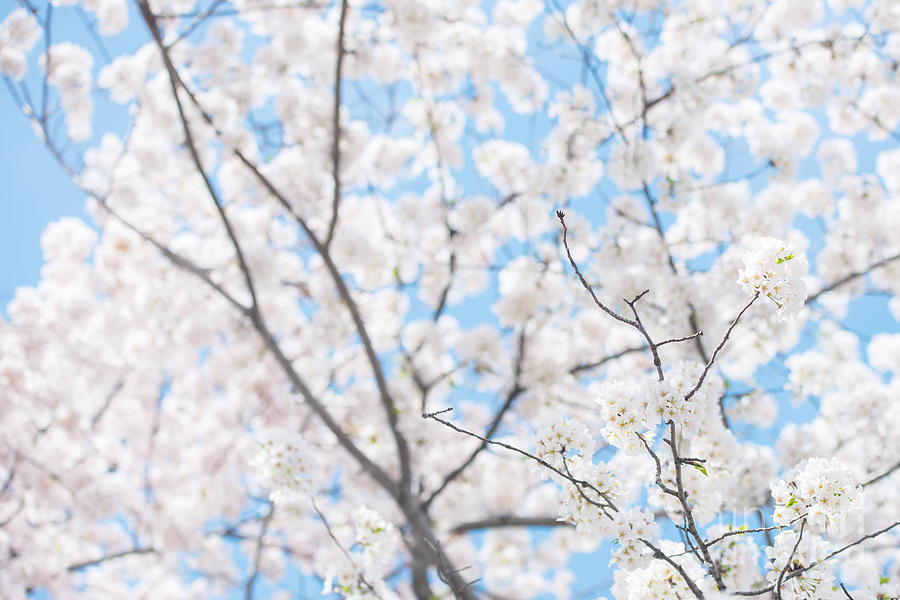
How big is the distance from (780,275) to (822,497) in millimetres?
611

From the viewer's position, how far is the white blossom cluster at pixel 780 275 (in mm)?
1602

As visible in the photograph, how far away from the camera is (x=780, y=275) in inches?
63.3

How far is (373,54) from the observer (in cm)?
567

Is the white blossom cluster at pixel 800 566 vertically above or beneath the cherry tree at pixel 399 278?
beneath

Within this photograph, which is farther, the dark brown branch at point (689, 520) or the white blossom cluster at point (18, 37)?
the white blossom cluster at point (18, 37)

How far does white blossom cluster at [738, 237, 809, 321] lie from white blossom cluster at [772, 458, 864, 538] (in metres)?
0.43

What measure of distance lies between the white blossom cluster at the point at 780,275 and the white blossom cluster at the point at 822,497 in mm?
430

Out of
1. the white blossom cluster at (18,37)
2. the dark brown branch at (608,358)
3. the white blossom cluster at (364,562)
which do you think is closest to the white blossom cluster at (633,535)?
the white blossom cluster at (364,562)

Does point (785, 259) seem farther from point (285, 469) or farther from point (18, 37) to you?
point (18, 37)

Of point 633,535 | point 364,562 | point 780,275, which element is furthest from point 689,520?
point 364,562

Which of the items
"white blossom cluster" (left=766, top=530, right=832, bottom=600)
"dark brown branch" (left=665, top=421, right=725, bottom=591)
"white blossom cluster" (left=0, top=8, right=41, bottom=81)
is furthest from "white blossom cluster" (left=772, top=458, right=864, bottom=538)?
"white blossom cluster" (left=0, top=8, right=41, bottom=81)

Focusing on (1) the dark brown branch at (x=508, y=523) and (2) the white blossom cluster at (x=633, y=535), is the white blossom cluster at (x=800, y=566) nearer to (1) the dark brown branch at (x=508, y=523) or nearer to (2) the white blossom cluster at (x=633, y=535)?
(2) the white blossom cluster at (x=633, y=535)

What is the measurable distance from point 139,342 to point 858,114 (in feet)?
26.5

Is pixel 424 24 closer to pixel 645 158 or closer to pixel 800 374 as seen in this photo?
pixel 645 158
